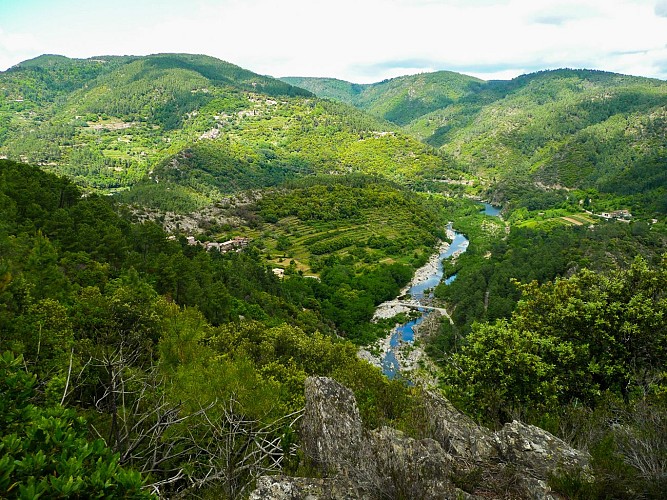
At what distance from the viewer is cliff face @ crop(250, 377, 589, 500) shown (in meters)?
8.71

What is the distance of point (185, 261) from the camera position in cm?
4266

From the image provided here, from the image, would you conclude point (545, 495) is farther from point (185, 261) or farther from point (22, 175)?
point (22, 175)

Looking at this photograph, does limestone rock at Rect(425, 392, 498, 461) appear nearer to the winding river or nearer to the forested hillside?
the forested hillside

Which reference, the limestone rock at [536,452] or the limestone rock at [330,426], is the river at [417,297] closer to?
the limestone rock at [330,426]

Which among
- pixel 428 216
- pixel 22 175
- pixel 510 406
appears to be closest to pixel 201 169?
pixel 428 216

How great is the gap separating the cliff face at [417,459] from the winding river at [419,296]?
23.1 metres

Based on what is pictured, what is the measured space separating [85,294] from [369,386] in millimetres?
17134

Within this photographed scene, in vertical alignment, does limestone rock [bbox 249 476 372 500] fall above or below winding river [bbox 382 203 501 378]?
above

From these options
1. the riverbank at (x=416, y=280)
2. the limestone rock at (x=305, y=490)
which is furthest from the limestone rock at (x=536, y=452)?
the riverbank at (x=416, y=280)

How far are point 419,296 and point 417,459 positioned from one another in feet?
259

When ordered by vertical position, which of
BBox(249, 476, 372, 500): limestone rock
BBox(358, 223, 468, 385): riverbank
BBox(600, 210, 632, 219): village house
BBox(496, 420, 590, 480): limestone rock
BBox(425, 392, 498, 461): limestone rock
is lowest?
BBox(358, 223, 468, 385): riverbank

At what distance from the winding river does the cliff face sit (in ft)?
75.9

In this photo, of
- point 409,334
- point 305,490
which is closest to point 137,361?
point 305,490

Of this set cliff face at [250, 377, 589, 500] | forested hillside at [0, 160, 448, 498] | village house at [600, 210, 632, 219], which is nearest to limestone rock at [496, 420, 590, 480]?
cliff face at [250, 377, 589, 500]
